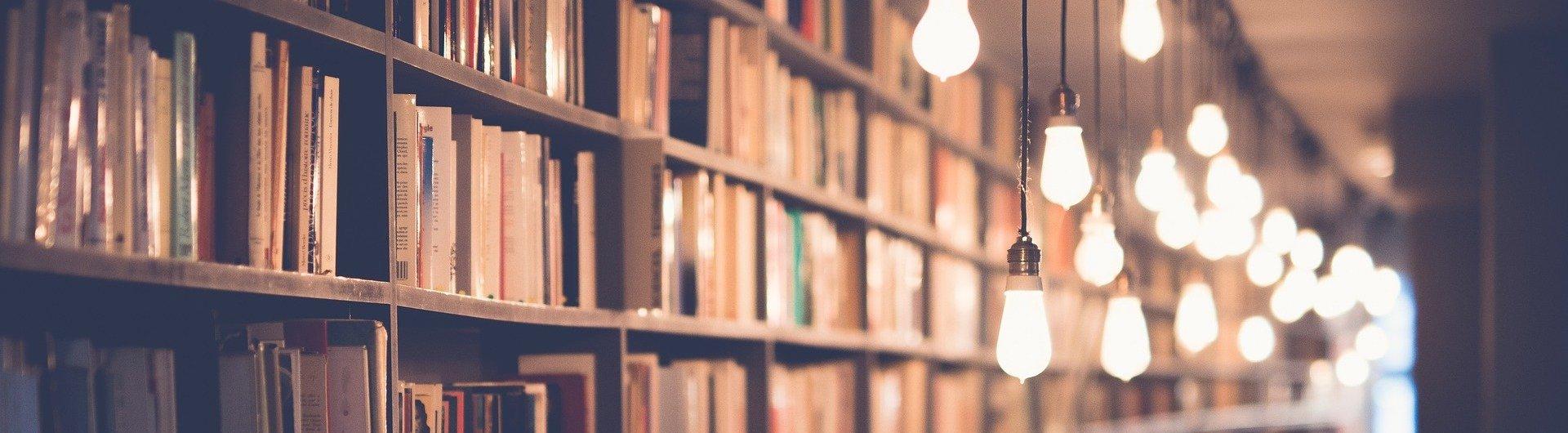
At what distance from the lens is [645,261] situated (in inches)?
105

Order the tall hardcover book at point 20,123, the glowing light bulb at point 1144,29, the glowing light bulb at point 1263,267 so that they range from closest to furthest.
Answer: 1. the tall hardcover book at point 20,123
2. the glowing light bulb at point 1144,29
3. the glowing light bulb at point 1263,267

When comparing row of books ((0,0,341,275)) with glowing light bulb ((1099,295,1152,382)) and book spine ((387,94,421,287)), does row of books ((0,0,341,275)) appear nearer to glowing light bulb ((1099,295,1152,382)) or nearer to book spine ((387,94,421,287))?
book spine ((387,94,421,287))

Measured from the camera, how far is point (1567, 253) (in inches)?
214

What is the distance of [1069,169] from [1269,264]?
10.4 feet

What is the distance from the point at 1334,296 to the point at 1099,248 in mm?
4034

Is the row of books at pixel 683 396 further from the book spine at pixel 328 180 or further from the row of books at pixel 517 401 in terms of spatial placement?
the book spine at pixel 328 180

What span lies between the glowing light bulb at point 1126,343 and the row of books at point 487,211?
0.84 meters

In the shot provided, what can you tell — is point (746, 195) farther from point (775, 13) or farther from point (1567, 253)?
point (1567, 253)

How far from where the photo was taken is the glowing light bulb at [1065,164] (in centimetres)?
220

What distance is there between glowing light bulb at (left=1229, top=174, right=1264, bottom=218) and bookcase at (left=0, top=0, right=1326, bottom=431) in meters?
0.82

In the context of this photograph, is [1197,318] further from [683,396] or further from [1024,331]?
[1024,331]

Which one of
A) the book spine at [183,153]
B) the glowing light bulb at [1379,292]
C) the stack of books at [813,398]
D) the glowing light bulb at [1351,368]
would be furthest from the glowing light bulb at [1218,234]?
the glowing light bulb at [1351,368]

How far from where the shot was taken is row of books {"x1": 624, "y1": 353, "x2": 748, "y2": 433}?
2756 millimetres

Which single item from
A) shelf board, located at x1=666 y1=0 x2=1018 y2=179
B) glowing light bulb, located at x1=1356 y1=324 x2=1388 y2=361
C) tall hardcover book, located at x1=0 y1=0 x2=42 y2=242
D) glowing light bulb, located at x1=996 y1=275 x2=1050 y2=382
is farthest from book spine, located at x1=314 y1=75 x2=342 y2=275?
glowing light bulb, located at x1=1356 y1=324 x2=1388 y2=361
